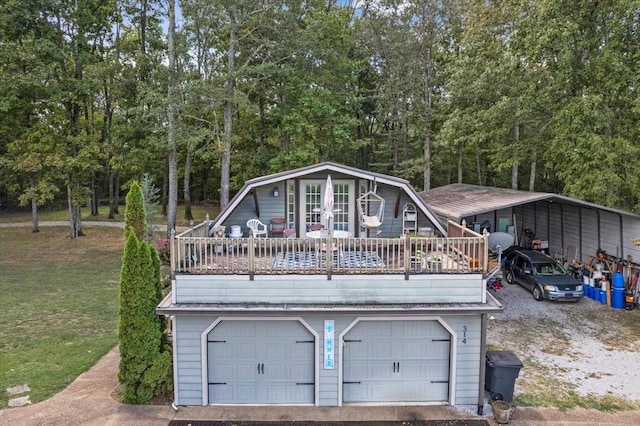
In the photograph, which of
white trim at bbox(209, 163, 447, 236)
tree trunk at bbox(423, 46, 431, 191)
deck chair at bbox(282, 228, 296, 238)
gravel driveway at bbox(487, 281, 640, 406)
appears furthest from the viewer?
tree trunk at bbox(423, 46, 431, 191)

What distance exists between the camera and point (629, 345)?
429 inches

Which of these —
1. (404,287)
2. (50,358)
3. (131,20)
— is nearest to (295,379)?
(404,287)

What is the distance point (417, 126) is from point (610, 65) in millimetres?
12080

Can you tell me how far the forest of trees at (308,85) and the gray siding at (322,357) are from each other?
35.9 ft

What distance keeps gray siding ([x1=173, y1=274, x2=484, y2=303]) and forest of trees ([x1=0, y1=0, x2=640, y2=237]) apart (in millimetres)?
11076

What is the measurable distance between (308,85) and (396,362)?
1930 cm

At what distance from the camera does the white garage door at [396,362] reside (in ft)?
26.2

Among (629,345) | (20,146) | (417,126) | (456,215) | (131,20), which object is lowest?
(629,345)

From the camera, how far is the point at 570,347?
10.8 meters

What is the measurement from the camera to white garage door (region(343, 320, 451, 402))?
26.2 ft

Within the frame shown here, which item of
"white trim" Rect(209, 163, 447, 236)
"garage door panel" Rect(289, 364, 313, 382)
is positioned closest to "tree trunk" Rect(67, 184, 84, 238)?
"white trim" Rect(209, 163, 447, 236)

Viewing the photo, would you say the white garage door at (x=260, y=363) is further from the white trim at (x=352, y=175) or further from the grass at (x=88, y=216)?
the grass at (x=88, y=216)

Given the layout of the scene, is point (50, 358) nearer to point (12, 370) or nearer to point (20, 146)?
point (12, 370)

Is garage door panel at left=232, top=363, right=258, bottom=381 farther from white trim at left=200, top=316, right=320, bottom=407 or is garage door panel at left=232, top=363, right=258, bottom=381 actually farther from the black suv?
the black suv
